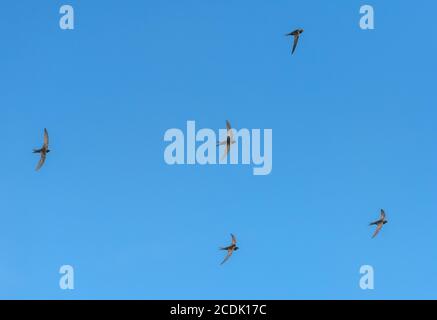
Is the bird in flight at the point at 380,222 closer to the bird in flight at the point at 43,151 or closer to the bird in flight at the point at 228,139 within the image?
the bird in flight at the point at 228,139

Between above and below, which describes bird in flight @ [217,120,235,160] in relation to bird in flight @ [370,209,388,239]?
above

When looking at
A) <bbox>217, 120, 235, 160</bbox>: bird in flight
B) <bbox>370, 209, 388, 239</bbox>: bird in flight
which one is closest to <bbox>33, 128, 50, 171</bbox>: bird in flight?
<bbox>217, 120, 235, 160</bbox>: bird in flight

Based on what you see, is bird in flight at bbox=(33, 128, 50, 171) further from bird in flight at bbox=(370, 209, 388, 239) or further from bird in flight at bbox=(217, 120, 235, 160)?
bird in flight at bbox=(370, 209, 388, 239)

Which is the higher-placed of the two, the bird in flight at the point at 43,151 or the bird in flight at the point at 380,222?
the bird in flight at the point at 43,151

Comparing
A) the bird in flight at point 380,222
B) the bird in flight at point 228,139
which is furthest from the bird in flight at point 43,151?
the bird in flight at point 380,222

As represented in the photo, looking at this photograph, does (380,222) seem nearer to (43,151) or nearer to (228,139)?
(228,139)

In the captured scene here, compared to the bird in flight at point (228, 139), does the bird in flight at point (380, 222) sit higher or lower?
Result: lower

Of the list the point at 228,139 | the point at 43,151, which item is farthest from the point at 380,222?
the point at 43,151
